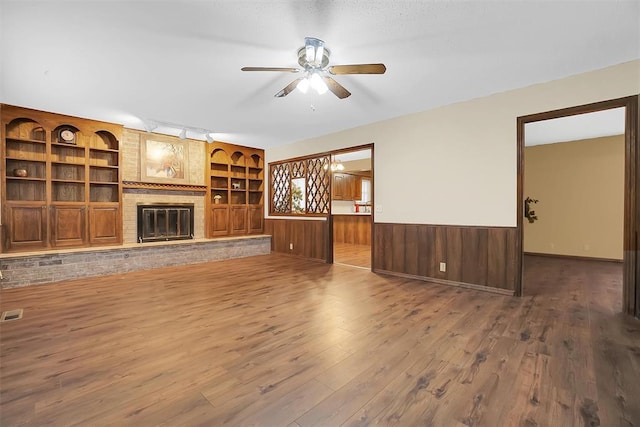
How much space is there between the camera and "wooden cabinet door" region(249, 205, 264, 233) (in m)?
7.43

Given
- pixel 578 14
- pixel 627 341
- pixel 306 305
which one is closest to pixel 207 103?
pixel 306 305

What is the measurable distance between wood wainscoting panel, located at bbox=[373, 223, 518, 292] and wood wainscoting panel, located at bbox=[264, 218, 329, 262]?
4.69 feet

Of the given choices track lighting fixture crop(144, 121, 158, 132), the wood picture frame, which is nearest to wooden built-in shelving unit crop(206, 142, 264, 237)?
the wood picture frame

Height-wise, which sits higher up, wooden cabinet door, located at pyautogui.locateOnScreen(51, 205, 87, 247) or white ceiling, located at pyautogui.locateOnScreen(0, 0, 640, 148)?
white ceiling, located at pyautogui.locateOnScreen(0, 0, 640, 148)

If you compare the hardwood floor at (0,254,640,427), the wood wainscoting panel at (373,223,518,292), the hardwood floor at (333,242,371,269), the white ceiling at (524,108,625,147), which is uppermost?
the white ceiling at (524,108,625,147)

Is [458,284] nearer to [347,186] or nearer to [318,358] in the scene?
[318,358]

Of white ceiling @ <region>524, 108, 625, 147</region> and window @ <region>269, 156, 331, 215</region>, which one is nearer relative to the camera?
white ceiling @ <region>524, 108, 625, 147</region>

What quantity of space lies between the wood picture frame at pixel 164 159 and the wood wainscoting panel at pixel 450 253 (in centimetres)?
439

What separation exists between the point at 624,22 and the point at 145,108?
224 inches

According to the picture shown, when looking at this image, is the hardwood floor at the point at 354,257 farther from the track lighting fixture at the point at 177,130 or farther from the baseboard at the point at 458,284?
the track lighting fixture at the point at 177,130

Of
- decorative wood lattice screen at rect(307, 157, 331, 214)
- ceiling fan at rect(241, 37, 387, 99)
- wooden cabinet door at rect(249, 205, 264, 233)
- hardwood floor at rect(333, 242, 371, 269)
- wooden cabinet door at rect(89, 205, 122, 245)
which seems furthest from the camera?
wooden cabinet door at rect(249, 205, 264, 233)

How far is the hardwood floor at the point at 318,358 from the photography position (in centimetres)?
157

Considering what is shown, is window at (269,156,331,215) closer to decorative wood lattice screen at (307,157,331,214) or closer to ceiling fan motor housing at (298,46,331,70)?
decorative wood lattice screen at (307,157,331,214)

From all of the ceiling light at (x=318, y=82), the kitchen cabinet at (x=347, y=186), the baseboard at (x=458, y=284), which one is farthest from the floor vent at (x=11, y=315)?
the kitchen cabinet at (x=347, y=186)
